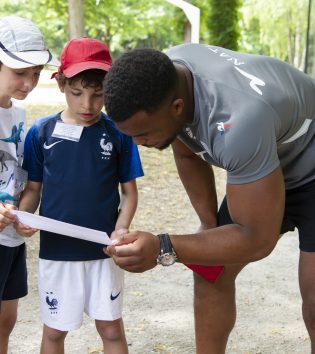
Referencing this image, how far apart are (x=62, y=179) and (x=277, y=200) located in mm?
934

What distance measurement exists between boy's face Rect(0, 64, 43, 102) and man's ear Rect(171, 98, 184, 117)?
76cm

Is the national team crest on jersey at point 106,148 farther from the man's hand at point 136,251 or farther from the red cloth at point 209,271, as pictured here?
the red cloth at point 209,271

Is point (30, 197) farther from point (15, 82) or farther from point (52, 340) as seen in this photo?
point (52, 340)

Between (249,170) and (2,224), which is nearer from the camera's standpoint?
(249,170)

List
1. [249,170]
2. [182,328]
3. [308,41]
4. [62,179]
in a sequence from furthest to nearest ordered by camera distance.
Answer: [308,41] < [182,328] < [62,179] < [249,170]

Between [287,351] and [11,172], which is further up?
[11,172]

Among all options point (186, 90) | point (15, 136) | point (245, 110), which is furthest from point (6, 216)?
point (245, 110)

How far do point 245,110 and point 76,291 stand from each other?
3.65ft

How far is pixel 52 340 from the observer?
2.70 m

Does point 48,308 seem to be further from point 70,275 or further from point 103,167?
point 103,167

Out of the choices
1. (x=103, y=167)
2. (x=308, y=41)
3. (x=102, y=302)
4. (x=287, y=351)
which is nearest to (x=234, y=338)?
(x=287, y=351)

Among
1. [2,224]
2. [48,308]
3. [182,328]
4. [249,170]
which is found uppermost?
[249,170]

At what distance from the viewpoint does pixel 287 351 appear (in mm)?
3367

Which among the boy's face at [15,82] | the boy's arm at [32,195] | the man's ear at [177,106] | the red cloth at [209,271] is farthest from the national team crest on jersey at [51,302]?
the man's ear at [177,106]
